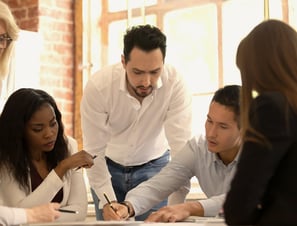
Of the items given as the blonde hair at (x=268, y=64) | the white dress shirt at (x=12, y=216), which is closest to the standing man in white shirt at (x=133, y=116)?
the white dress shirt at (x=12, y=216)

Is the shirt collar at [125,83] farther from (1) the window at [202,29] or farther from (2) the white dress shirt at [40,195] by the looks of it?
(1) the window at [202,29]

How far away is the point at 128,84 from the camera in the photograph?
9.66 ft

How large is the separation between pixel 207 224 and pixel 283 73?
23.6 inches

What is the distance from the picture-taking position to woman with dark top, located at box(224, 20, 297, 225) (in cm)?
139

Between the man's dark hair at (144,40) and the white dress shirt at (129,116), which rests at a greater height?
the man's dark hair at (144,40)

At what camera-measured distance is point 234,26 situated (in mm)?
3857

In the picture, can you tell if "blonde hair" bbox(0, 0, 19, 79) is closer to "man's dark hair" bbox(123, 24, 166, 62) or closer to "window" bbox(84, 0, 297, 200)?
"man's dark hair" bbox(123, 24, 166, 62)

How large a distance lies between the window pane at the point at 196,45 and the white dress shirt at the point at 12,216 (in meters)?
1.98

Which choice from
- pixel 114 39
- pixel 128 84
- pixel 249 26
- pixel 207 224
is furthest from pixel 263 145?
pixel 114 39

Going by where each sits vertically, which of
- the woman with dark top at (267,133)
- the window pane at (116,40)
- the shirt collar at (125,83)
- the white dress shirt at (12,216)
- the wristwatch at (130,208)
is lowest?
the wristwatch at (130,208)

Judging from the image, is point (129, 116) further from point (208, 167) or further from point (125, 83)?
point (208, 167)

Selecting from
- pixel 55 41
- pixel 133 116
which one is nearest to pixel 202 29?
pixel 55 41

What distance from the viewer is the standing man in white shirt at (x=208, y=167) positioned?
2.40 meters

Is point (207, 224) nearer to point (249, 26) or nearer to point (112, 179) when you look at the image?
point (112, 179)
